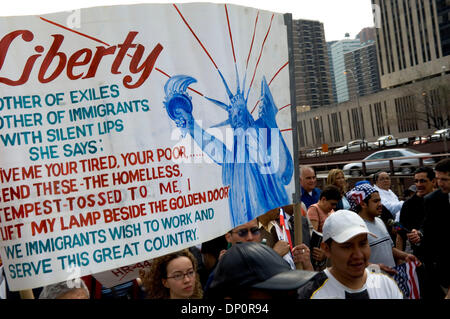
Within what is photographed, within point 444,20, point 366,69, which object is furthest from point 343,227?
point 366,69

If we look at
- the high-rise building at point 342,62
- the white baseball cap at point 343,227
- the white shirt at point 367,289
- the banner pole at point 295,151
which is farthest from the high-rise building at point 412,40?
the high-rise building at point 342,62

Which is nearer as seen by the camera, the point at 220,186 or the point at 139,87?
the point at 139,87

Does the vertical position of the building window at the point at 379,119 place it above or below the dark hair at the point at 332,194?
above

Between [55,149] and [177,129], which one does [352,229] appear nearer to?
[177,129]

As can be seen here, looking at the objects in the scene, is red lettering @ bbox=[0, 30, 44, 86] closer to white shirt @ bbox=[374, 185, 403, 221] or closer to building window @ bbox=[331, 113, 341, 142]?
white shirt @ bbox=[374, 185, 403, 221]

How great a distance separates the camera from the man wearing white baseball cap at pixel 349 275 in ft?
8.41

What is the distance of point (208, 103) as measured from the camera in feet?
9.23

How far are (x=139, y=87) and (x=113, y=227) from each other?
2.44 feet

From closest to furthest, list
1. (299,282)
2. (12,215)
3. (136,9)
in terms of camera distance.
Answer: (299,282), (12,215), (136,9)

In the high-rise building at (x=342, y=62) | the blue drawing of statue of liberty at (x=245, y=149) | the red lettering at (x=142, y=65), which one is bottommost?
the blue drawing of statue of liberty at (x=245, y=149)

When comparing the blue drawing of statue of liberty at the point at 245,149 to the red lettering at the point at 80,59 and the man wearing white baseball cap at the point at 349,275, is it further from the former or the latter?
the man wearing white baseball cap at the point at 349,275

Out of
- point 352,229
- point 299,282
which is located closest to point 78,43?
point 299,282

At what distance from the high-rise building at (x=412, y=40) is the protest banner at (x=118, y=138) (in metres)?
76.2

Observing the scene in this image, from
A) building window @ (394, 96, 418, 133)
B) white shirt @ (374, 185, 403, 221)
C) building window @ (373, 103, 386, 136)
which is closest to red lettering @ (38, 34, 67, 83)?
white shirt @ (374, 185, 403, 221)
